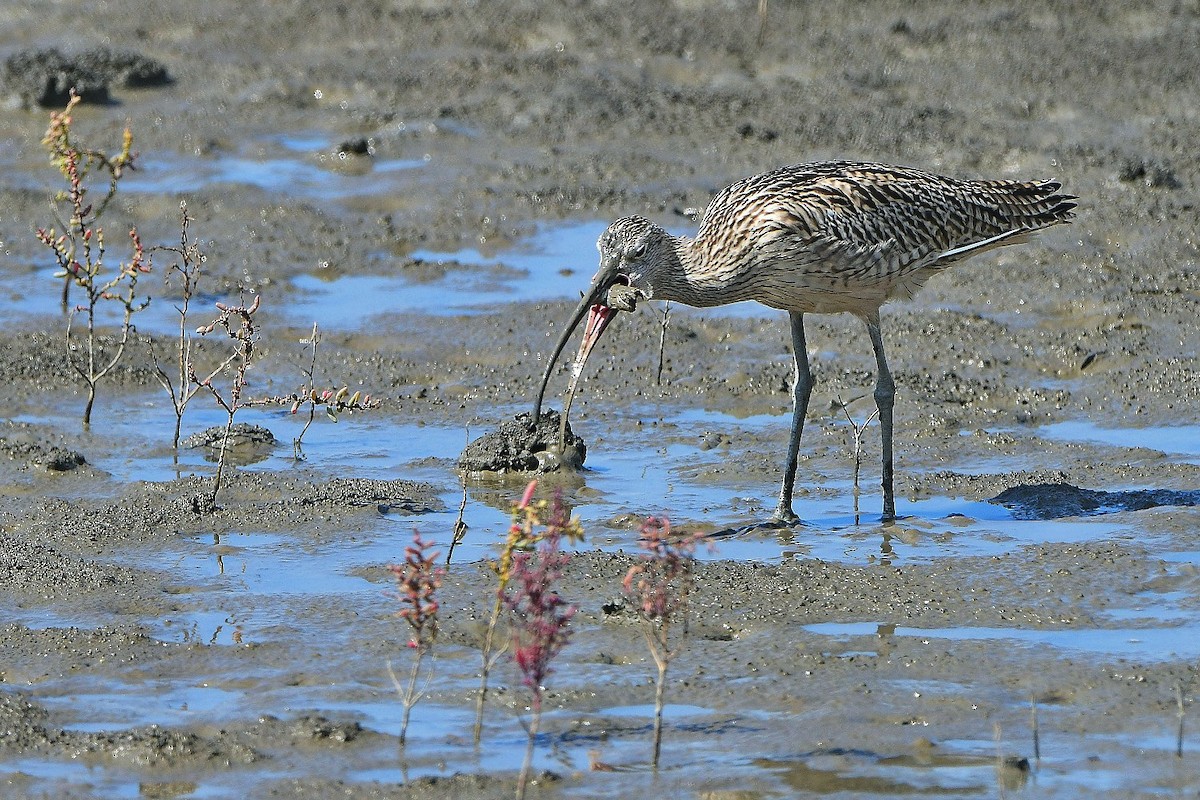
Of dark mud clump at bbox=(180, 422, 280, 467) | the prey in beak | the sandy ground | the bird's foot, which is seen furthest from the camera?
dark mud clump at bbox=(180, 422, 280, 467)

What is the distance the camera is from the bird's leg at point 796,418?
315 inches

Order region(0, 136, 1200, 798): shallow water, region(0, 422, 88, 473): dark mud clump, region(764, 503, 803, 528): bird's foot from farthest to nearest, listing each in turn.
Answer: region(0, 422, 88, 473): dark mud clump < region(764, 503, 803, 528): bird's foot < region(0, 136, 1200, 798): shallow water

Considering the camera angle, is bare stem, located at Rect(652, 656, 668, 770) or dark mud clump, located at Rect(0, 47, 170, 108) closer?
bare stem, located at Rect(652, 656, 668, 770)

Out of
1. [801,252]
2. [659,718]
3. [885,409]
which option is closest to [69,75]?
[801,252]

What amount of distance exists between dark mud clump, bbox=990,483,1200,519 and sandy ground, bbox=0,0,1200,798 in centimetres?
3

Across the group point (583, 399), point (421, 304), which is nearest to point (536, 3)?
point (421, 304)

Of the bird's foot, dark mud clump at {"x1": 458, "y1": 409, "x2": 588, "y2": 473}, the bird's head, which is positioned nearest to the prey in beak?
the bird's head

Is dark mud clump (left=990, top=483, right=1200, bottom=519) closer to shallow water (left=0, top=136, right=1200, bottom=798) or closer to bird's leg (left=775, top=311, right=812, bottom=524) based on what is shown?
shallow water (left=0, top=136, right=1200, bottom=798)

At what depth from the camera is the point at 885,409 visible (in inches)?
326

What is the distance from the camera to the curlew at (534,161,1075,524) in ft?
26.1

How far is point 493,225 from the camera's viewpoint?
1266 centimetres

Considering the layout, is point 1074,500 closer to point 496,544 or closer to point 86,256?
Result: point 496,544

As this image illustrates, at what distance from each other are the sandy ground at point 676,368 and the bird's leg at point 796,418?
31 cm

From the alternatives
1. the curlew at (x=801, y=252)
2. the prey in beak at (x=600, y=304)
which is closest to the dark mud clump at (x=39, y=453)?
the curlew at (x=801, y=252)
